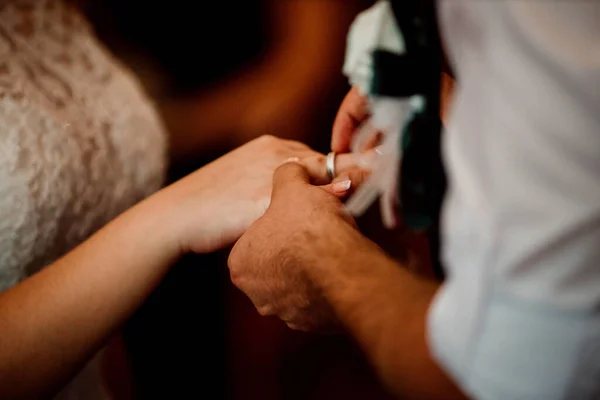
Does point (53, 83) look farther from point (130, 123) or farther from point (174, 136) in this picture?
point (174, 136)

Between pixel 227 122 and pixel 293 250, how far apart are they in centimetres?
82

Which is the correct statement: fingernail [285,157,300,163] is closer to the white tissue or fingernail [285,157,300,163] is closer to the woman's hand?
the woman's hand

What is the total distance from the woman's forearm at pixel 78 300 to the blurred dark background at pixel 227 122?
43cm

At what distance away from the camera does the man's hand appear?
0.41 meters

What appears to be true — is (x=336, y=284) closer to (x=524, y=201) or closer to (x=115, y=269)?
(x=524, y=201)

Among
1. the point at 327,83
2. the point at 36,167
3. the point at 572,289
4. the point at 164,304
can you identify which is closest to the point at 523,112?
the point at 572,289

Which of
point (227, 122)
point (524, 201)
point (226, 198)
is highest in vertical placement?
point (524, 201)

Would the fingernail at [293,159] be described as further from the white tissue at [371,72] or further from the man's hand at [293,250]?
the white tissue at [371,72]

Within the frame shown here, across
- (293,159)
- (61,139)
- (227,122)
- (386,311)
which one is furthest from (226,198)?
(227,122)

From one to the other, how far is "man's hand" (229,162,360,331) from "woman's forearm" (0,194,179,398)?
0.44 feet

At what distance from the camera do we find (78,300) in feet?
1.84

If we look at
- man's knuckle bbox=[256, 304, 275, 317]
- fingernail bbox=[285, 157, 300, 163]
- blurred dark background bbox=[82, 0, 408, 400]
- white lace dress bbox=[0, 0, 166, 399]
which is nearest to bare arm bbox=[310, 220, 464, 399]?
man's knuckle bbox=[256, 304, 275, 317]

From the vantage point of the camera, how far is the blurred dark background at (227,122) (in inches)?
40.3

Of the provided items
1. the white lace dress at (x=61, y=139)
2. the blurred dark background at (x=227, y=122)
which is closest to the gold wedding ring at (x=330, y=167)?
the white lace dress at (x=61, y=139)
